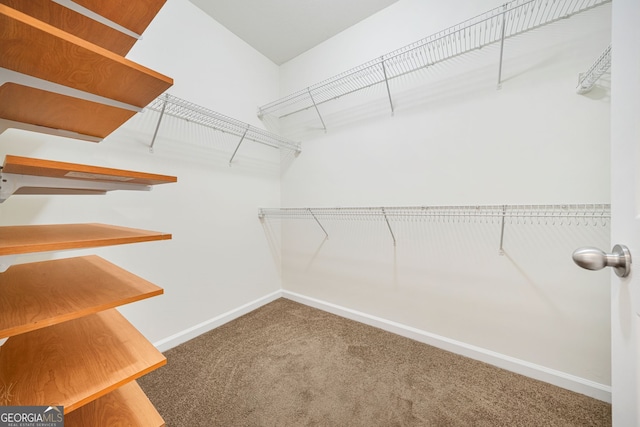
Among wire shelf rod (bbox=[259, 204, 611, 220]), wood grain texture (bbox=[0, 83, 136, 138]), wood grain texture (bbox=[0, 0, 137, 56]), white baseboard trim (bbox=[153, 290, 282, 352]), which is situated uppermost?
wood grain texture (bbox=[0, 0, 137, 56])

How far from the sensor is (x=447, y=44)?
1519mm

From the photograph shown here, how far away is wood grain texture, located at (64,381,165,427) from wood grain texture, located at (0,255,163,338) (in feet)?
1.19

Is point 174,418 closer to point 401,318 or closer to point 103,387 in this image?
point 103,387

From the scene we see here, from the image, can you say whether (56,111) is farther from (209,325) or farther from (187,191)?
(209,325)

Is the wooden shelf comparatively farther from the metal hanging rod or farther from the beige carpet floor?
the metal hanging rod

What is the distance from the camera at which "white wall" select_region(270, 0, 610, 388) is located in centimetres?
119

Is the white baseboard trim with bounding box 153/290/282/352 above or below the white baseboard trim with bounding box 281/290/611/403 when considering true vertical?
above

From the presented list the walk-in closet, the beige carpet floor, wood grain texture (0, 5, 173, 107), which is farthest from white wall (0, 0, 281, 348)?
wood grain texture (0, 5, 173, 107)

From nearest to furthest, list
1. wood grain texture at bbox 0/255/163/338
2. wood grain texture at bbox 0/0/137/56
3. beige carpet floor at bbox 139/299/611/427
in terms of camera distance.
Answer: wood grain texture at bbox 0/255/163/338, wood grain texture at bbox 0/0/137/56, beige carpet floor at bbox 139/299/611/427

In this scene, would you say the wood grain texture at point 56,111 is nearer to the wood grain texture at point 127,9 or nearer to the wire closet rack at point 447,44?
the wood grain texture at point 127,9

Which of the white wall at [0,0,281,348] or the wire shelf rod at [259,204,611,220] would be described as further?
the white wall at [0,0,281,348]

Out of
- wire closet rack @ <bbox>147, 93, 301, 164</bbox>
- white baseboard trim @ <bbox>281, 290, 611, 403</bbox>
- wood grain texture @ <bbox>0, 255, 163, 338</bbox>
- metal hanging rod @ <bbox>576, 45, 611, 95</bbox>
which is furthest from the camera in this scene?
wire closet rack @ <bbox>147, 93, 301, 164</bbox>

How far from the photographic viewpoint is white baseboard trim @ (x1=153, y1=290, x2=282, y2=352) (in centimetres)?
160

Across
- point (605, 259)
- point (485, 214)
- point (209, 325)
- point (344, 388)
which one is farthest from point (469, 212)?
point (209, 325)
